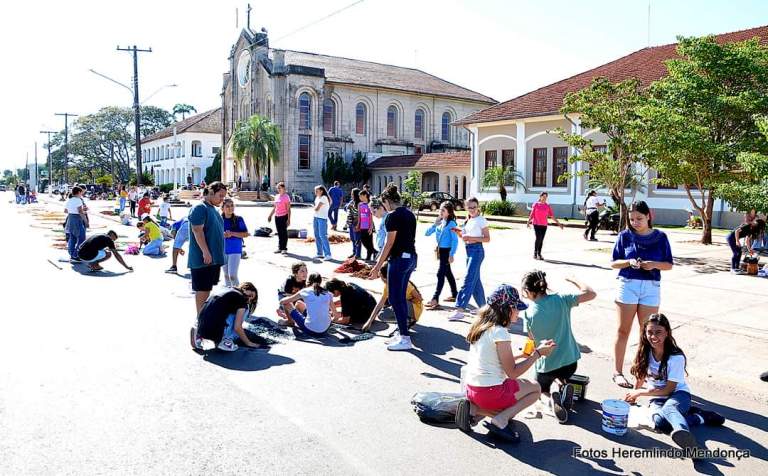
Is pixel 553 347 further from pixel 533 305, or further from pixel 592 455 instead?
pixel 592 455

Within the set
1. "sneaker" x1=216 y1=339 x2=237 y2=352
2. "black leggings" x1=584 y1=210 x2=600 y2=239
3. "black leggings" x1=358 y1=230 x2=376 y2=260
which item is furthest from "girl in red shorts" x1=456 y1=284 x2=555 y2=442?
"black leggings" x1=584 y1=210 x2=600 y2=239

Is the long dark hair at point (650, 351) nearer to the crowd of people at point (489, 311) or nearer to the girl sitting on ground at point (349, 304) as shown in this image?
the crowd of people at point (489, 311)

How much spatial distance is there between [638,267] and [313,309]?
3.90 metres

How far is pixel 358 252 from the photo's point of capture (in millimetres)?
15727

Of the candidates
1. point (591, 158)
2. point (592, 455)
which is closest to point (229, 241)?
point (592, 455)

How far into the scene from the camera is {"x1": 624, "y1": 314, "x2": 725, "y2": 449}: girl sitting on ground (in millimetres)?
5258

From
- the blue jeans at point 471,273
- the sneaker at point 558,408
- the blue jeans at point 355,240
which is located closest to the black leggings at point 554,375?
the sneaker at point 558,408

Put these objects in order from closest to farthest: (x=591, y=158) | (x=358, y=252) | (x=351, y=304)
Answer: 1. (x=351, y=304)
2. (x=358, y=252)
3. (x=591, y=158)

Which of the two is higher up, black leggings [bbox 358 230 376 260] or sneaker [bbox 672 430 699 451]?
black leggings [bbox 358 230 376 260]

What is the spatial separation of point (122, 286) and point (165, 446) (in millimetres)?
7811

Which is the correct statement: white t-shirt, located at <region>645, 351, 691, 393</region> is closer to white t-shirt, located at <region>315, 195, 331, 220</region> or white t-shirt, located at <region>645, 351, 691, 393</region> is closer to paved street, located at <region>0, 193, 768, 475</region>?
paved street, located at <region>0, 193, 768, 475</region>

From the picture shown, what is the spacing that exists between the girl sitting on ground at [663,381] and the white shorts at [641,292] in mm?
631

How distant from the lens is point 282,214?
16469mm

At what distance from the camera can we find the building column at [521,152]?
118ft
